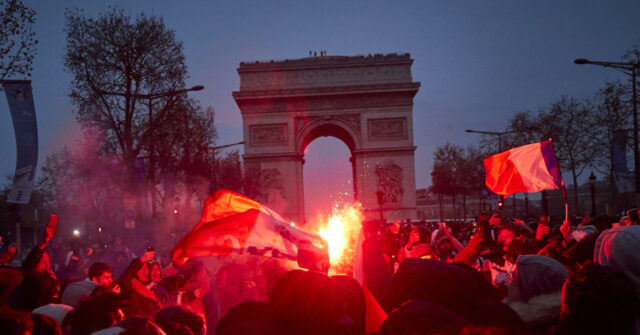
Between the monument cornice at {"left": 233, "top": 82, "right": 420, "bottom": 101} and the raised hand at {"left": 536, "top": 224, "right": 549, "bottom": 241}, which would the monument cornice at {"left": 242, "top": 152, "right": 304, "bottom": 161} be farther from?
the raised hand at {"left": 536, "top": 224, "right": 549, "bottom": 241}

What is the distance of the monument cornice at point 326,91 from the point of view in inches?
1705

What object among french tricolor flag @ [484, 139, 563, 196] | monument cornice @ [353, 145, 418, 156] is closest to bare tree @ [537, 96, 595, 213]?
monument cornice @ [353, 145, 418, 156]

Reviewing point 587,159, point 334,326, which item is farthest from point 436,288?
point 587,159

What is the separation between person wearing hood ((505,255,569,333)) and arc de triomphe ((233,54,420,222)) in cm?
3938

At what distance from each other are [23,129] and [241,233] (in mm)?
10419

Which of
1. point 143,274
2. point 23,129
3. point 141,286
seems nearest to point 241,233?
point 141,286

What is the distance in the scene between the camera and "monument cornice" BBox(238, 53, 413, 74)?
44.1 metres

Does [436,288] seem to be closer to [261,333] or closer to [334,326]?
[334,326]

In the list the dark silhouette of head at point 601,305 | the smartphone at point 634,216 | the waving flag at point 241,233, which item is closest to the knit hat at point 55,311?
the waving flag at point 241,233

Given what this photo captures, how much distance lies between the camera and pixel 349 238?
1194 centimetres

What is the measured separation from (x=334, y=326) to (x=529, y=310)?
3.19 ft

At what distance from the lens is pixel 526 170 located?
812 centimetres

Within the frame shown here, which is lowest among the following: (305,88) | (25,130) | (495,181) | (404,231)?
(404,231)

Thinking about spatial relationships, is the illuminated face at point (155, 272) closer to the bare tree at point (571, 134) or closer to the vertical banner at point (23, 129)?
the vertical banner at point (23, 129)
